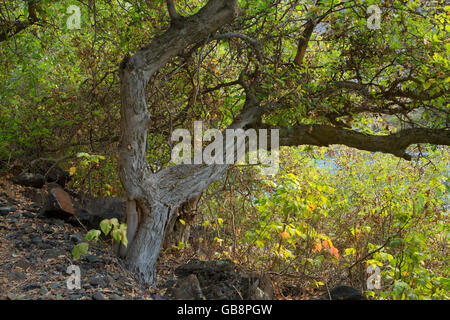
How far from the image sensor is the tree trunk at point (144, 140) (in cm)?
362

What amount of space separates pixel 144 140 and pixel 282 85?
6.05ft

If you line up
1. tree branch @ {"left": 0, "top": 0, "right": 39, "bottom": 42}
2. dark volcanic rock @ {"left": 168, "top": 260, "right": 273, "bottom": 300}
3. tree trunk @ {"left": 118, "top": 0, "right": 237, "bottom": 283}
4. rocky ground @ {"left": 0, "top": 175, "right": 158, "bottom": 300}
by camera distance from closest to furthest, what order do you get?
rocky ground @ {"left": 0, "top": 175, "right": 158, "bottom": 300}, dark volcanic rock @ {"left": 168, "top": 260, "right": 273, "bottom": 300}, tree trunk @ {"left": 118, "top": 0, "right": 237, "bottom": 283}, tree branch @ {"left": 0, "top": 0, "right": 39, "bottom": 42}

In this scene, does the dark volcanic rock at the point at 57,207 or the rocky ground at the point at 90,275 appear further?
the dark volcanic rock at the point at 57,207

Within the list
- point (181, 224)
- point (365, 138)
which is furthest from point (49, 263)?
point (365, 138)

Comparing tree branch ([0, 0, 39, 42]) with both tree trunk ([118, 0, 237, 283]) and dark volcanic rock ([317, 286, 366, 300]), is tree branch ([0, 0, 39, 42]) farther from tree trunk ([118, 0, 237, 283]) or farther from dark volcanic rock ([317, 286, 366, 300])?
dark volcanic rock ([317, 286, 366, 300])

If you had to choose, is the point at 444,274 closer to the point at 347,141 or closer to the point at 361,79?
the point at 347,141

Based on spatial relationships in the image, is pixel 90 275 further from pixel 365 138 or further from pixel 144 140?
pixel 365 138

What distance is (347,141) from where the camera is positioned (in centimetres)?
501

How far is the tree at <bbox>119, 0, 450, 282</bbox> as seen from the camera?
12.1 ft

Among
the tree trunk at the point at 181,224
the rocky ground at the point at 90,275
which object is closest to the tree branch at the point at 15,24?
the rocky ground at the point at 90,275

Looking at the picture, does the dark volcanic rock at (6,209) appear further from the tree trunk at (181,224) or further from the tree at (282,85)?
the tree trunk at (181,224)

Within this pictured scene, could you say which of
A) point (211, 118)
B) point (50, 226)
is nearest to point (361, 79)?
point (211, 118)

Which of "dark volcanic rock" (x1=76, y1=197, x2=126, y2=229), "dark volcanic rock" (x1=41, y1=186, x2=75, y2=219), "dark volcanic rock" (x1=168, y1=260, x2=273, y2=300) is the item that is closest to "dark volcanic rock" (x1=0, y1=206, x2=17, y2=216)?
"dark volcanic rock" (x1=41, y1=186, x2=75, y2=219)

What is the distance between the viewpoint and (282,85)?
455 centimetres
